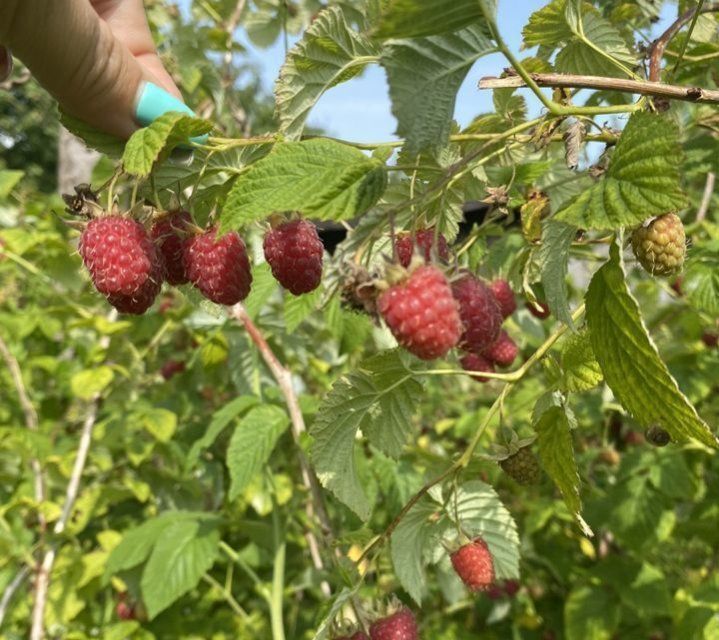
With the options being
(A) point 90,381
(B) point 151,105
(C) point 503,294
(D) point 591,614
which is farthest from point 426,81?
(D) point 591,614

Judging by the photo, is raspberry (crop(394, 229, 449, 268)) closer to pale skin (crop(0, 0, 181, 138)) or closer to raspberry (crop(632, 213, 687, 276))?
raspberry (crop(632, 213, 687, 276))

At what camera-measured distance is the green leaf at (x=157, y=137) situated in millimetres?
704

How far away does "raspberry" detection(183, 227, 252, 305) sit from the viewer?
2.68ft

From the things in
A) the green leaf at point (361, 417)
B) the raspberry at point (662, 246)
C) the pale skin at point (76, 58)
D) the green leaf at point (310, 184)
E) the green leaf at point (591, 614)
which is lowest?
the green leaf at point (591, 614)

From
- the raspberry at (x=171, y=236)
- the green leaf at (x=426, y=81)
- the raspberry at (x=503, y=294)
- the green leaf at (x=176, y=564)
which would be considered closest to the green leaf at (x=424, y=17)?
the green leaf at (x=426, y=81)

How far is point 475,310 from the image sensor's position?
71 centimetres

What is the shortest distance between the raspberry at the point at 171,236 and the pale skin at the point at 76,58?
0.40 ft

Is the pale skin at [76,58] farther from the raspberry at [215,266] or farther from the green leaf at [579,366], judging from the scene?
the green leaf at [579,366]

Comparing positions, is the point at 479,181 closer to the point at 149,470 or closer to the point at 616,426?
the point at 149,470

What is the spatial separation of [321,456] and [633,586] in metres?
1.68

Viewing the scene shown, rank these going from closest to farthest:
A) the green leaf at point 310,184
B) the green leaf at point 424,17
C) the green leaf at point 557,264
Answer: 1. the green leaf at point 424,17
2. the green leaf at point 310,184
3. the green leaf at point 557,264

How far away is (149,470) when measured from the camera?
2.44m

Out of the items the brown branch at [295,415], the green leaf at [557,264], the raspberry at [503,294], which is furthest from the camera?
the brown branch at [295,415]

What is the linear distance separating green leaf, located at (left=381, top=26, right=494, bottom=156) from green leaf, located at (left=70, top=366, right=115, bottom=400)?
5.84ft
